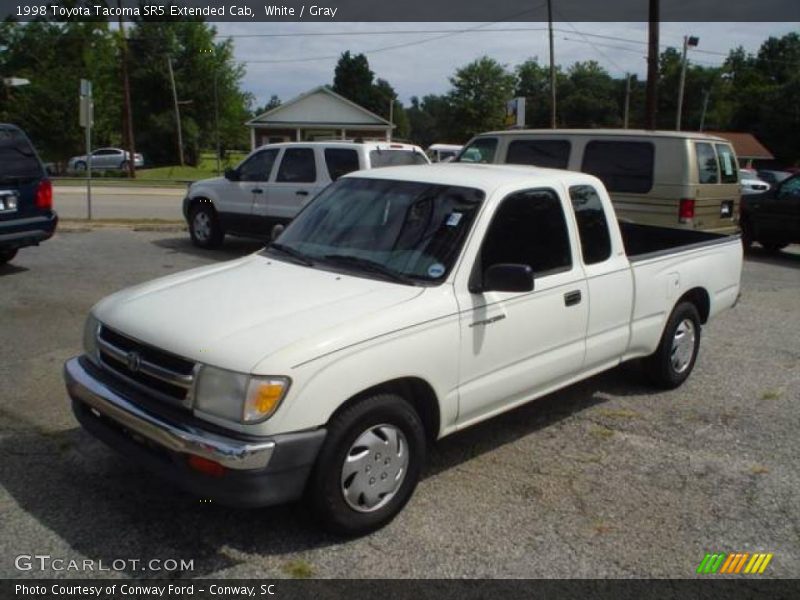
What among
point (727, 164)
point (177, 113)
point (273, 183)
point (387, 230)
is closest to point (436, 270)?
point (387, 230)

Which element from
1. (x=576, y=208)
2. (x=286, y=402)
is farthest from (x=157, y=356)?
(x=576, y=208)

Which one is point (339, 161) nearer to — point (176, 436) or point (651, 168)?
point (651, 168)

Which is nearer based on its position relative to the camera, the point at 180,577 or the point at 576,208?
the point at 180,577

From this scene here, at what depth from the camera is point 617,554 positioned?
3473 millimetres

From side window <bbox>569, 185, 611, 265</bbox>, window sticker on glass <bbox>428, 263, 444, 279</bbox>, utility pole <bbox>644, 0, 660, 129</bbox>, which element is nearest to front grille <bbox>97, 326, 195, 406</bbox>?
window sticker on glass <bbox>428, 263, 444, 279</bbox>

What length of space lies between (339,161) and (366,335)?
805 centimetres

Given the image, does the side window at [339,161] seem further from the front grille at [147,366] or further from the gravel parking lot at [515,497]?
the front grille at [147,366]

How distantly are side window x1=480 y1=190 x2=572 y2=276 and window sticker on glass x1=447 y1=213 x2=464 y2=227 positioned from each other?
18cm

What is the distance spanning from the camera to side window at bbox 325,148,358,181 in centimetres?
1091

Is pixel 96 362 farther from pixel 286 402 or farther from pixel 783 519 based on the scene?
pixel 783 519

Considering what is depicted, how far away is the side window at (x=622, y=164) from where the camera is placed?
35.4 ft

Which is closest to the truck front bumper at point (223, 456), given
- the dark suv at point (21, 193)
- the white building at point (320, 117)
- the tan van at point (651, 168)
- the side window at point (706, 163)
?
the dark suv at point (21, 193)

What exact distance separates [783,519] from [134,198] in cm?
2281

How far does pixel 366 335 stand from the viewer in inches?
133
